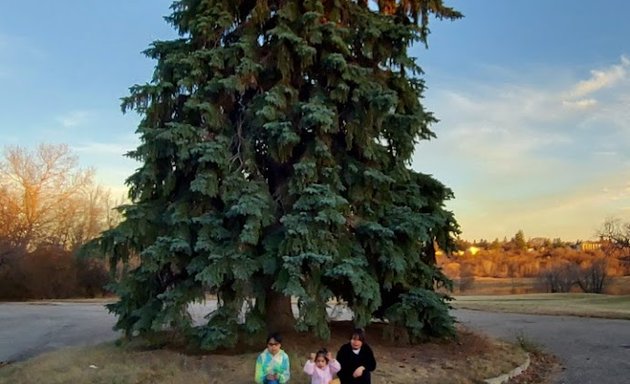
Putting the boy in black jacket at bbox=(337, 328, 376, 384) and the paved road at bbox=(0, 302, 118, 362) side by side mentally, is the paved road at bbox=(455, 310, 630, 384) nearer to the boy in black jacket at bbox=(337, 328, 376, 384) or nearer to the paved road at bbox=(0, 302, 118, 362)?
the boy in black jacket at bbox=(337, 328, 376, 384)

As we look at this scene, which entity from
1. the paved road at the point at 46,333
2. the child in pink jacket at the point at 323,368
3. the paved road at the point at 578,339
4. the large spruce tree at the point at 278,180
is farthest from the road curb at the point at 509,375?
the paved road at the point at 46,333

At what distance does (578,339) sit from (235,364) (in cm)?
926

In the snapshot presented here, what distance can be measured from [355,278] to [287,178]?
2233 millimetres

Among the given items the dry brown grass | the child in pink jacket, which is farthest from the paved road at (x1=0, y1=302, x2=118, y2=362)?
the child in pink jacket

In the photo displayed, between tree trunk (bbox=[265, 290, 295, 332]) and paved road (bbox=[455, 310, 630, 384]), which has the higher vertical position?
tree trunk (bbox=[265, 290, 295, 332])

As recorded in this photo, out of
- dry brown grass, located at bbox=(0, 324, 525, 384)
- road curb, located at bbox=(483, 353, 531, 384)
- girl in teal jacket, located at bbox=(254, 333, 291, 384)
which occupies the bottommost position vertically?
road curb, located at bbox=(483, 353, 531, 384)

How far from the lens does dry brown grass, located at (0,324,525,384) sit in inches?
295

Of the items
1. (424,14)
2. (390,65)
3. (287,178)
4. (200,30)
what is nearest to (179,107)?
(200,30)

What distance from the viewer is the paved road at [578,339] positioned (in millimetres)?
9039

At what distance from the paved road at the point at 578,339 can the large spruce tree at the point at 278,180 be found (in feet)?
8.11

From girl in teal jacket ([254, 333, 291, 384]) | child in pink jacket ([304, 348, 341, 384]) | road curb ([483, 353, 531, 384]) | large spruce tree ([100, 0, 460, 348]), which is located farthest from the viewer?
large spruce tree ([100, 0, 460, 348])

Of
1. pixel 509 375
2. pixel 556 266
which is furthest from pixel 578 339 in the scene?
pixel 556 266

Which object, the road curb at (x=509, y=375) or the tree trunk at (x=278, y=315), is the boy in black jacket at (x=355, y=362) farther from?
the tree trunk at (x=278, y=315)

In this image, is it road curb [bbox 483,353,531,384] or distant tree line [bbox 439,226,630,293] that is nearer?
road curb [bbox 483,353,531,384]
